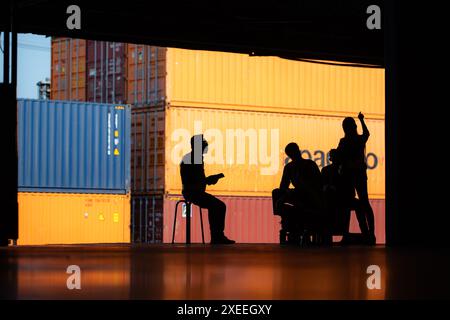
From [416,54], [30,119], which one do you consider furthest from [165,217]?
[416,54]

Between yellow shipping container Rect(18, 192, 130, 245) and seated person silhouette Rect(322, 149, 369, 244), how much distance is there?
41.8 feet

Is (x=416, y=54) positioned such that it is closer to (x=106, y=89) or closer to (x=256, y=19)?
(x=256, y=19)

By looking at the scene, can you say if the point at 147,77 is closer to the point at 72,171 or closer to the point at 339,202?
the point at 72,171

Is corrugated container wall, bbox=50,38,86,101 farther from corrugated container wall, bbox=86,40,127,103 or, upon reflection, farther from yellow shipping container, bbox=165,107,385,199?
yellow shipping container, bbox=165,107,385,199

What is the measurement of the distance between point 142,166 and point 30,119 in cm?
361

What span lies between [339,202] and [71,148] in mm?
13440

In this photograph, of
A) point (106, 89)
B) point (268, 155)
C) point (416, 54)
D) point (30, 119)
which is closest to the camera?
point (416, 54)

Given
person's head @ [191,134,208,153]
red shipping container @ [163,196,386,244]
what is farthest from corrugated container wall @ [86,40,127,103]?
person's head @ [191,134,208,153]

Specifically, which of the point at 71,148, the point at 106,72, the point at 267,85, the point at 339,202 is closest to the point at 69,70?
the point at 106,72

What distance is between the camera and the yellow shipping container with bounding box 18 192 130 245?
25109 millimetres

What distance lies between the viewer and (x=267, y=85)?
92.7 ft

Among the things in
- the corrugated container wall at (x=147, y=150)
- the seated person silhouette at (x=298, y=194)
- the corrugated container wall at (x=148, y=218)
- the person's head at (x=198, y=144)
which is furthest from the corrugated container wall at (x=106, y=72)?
the seated person silhouette at (x=298, y=194)

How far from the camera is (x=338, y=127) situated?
95.1 feet

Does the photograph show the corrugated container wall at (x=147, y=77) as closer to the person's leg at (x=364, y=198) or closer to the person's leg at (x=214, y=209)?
the person's leg at (x=214, y=209)
